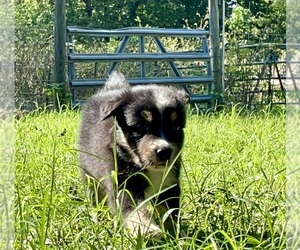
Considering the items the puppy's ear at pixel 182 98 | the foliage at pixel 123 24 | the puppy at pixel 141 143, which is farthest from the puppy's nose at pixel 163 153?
the foliage at pixel 123 24

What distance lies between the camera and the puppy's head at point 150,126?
338 centimetres

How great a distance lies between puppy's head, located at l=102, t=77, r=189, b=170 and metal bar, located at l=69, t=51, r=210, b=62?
706 centimetres

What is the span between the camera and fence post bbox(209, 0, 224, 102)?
11.6 meters

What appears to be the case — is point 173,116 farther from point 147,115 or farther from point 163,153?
point 163,153

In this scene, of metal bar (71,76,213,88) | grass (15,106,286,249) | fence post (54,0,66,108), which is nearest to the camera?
grass (15,106,286,249)

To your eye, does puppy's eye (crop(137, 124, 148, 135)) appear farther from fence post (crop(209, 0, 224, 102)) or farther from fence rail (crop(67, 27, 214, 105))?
fence post (crop(209, 0, 224, 102))

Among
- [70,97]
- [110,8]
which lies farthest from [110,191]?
[110,8]

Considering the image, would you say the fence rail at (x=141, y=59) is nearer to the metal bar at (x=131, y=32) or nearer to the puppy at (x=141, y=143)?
the metal bar at (x=131, y=32)

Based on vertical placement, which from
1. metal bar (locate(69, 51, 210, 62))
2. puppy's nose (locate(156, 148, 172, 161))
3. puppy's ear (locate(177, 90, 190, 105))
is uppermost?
puppy's ear (locate(177, 90, 190, 105))

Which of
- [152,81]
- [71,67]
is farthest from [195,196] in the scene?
[152,81]

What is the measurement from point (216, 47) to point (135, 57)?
59.0 inches

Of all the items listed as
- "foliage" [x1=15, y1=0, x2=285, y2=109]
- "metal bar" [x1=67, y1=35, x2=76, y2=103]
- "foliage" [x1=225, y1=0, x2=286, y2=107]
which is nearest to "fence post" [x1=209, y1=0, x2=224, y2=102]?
"foliage" [x1=225, y1=0, x2=286, y2=107]

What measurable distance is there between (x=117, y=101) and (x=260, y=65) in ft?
32.1

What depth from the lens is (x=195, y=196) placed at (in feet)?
10.9
